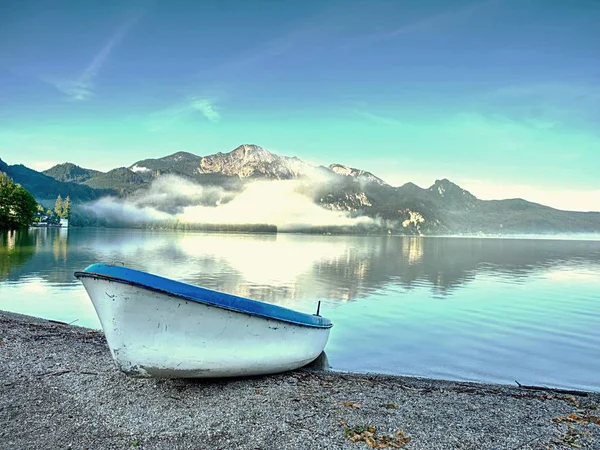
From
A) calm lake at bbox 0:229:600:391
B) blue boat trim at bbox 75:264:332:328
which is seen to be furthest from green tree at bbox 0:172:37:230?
blue boat trim at bbox 75:264:332:328

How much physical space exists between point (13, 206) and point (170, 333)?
131 m

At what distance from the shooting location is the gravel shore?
27.6 ft

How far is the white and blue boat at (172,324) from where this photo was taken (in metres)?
9.66

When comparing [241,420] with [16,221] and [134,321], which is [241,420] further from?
[16,221]

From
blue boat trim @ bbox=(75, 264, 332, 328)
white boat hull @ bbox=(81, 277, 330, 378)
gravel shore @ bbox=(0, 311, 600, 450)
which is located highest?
blue boat trim @ bbox=(75, 264, 332, 328)

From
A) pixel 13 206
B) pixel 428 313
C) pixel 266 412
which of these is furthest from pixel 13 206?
pixel 266 412

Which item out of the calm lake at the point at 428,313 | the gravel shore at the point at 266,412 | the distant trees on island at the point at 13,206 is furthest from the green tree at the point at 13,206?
the gravel shore at the point at 266,412

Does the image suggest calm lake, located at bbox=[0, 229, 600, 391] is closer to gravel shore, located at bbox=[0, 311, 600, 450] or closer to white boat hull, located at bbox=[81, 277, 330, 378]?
gravel shore, located at bbox=[0, 311, 600, 450]

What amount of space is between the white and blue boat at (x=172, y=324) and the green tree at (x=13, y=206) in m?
126

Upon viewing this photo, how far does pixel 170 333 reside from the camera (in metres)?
10.1

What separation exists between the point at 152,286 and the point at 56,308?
20756 mm

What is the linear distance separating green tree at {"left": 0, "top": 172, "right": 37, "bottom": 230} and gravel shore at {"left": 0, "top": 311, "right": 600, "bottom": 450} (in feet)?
403

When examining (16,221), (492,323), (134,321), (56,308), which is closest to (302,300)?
(492,323)

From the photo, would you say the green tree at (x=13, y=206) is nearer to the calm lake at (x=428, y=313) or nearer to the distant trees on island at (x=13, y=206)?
the distant trees on island at (x=13, y=206)
